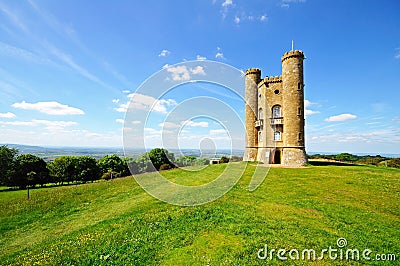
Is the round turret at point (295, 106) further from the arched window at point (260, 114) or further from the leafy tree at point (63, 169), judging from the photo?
the leafy tree at point (63, 169)

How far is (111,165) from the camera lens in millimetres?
66125

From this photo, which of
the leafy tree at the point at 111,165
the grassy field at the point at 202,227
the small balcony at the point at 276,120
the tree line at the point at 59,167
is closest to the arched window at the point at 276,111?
the small balcony at the point at 276,120

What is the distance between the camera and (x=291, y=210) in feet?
39.7

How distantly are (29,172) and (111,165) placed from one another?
21.0 metres

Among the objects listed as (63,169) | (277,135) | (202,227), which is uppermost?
(277,135)

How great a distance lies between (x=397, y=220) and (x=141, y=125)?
1485 cm

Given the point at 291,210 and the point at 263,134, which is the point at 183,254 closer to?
the point at 291,210

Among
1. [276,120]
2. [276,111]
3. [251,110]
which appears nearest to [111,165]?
[251,110]

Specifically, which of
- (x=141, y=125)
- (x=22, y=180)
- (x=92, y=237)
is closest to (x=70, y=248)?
(x=92, y=237)

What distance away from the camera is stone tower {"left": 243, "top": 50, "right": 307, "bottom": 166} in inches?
1308

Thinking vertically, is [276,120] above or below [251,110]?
below

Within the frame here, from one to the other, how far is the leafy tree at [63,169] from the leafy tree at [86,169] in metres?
1.07

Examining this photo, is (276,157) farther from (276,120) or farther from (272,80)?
(272,80)

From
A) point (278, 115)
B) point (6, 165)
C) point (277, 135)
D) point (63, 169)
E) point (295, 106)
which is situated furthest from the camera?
point (63, 169)
